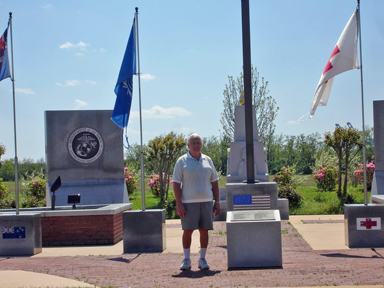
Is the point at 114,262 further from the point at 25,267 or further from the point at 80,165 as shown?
the point at 80,165

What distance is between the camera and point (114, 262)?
20.5ft

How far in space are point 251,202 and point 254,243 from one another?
3.02 meters

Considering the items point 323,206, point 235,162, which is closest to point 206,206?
point 235,162

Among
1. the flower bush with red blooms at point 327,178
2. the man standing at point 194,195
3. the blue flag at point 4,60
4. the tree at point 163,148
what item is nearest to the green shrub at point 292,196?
the tree at point 163,148

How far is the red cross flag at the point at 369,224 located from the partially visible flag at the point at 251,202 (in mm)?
2080

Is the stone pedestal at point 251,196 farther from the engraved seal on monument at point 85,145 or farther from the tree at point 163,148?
the tree at point 163,148

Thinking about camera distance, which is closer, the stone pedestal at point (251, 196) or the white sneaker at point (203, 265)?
the white sneaker at point (203, 265)

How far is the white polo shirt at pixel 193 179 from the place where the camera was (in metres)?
5.61

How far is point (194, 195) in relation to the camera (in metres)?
5.61

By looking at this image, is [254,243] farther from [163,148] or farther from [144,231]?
[163,148]

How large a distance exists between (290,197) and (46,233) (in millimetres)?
8483

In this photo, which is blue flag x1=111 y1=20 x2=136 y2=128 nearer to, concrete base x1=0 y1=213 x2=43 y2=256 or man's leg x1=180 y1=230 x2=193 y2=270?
concrete base x1=0 y1=213 x2=43 y2=256

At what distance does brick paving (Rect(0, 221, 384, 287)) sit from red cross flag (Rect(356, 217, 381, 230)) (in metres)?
0.40

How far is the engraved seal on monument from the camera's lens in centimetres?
1180
